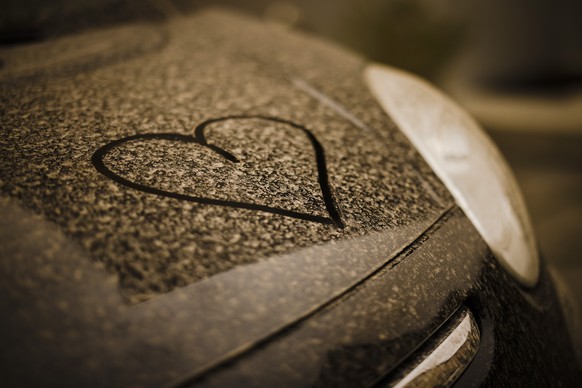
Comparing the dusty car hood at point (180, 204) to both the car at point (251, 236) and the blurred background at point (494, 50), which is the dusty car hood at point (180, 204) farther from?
the blurred background at point (494, 50)

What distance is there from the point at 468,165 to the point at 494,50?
14.3 ft

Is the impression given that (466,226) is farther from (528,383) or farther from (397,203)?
(528,383)

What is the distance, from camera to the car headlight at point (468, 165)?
35.1 inches

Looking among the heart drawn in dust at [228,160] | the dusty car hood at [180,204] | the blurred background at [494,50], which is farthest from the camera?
the blurred background at [494,50]

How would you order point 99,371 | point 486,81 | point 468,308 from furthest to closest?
point 486,81, point 468,308, point 99,371

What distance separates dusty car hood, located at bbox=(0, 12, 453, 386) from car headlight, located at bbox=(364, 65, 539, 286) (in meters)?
0.05

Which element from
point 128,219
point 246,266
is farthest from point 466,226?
point 128,219

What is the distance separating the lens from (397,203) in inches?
31.4

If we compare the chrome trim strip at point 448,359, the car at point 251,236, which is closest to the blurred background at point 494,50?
the car at point 251,236

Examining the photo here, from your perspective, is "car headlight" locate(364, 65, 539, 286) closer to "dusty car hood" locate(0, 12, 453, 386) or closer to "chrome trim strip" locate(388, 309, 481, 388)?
"dusty car hood" locate(0, 12, 453, 386)

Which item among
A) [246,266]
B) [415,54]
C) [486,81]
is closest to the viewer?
[246,266]

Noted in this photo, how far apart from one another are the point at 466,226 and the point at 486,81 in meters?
4.44

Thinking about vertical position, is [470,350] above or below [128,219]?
below

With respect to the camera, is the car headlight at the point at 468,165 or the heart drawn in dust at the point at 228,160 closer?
the heart drawn in dust at the point at 228,160
